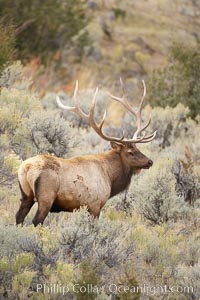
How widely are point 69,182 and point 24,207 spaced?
0.55m

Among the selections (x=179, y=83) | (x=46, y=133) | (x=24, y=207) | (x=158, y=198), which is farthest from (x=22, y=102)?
(x=179, y=83)

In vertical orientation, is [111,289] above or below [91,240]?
below

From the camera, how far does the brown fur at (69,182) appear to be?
7598 mm

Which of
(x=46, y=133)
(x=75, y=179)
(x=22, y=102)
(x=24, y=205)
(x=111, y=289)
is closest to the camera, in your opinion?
(x=111, y=289)

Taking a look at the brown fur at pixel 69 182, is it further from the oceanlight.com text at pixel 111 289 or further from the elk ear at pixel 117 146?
the oceanlight.com text at pixel 111 289

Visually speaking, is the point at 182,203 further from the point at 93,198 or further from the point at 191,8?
the point at 191,8

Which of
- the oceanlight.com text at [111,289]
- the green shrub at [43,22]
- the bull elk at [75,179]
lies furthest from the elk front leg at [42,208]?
the green shrub at [43,22]

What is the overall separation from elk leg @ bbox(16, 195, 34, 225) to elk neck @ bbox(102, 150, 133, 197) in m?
1.27

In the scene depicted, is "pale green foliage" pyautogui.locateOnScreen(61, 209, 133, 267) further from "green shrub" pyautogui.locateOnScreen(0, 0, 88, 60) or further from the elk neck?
"green shrub" pyautogui.locateOnScreen(0, 0, 88, 60)

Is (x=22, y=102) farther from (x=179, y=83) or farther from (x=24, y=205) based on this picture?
(x=179, y=83)

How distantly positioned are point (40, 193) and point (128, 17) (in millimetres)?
25283

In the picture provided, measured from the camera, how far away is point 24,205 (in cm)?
785

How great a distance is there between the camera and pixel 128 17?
32.0 meters

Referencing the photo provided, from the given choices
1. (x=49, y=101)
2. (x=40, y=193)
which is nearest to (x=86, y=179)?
(x=40, y=193)
